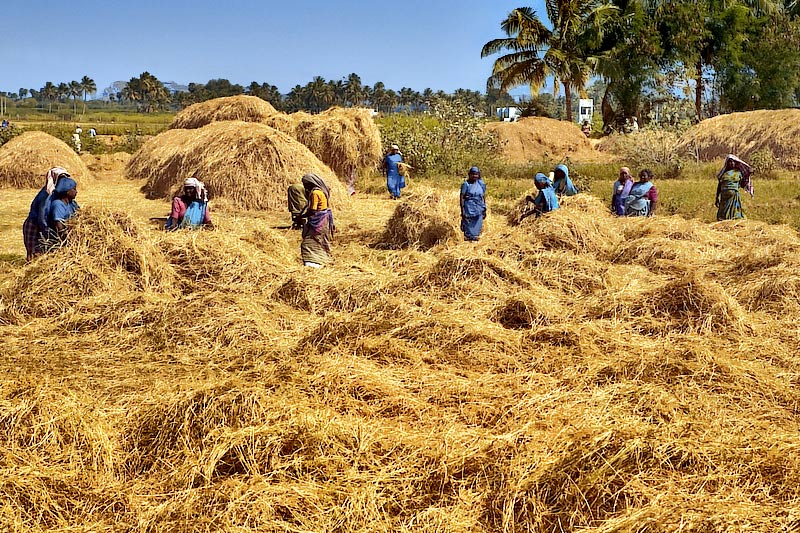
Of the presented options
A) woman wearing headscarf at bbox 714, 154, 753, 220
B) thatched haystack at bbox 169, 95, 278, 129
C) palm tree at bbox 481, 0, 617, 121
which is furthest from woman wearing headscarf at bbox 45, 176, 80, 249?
palm tree at bbox 481, 0, 617, 121

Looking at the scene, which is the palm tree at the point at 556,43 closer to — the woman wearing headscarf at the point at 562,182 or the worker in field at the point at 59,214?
the woman wearing headscarf at the point at 562,182

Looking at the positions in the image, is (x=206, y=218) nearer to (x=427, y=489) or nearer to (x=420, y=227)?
(x=420, y=227)

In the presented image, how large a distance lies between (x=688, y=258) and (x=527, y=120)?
720 inches

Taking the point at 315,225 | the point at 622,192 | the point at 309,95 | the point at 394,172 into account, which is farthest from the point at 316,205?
the point at 309,95

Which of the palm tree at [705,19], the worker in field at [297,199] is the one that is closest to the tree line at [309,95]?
the palm tree at [705,19]

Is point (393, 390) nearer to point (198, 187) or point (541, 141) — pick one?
point (198, 187)

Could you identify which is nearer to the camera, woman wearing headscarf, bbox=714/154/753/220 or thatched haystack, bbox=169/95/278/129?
woman wearing headscarf, bbox=714/154/753/220

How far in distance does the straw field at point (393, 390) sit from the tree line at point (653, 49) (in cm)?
2401

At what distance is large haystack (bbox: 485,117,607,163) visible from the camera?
23.5 meters

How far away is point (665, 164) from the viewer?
59.4 ft

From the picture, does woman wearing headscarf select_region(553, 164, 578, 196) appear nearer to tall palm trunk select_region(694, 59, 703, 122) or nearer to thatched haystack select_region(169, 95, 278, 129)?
thatched haystack select_region(169, 95, 278, 129)

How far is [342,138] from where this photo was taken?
15.7 m

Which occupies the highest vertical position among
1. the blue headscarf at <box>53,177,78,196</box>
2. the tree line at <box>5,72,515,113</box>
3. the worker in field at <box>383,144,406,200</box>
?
the tree line at <box>5,72,515,113</box>

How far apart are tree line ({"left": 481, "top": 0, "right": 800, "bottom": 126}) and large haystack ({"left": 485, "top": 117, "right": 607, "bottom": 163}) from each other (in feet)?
18.2
